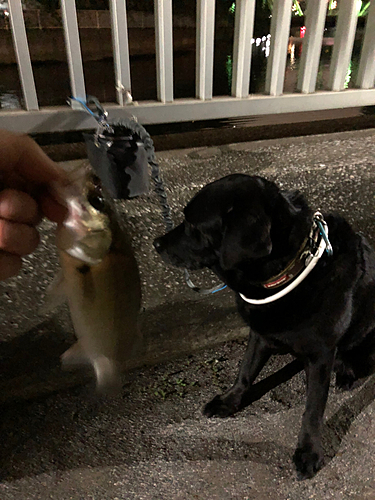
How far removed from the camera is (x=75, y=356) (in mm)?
1865

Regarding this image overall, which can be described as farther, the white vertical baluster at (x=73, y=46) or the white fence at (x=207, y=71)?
the white fence at (x=207, y=71)

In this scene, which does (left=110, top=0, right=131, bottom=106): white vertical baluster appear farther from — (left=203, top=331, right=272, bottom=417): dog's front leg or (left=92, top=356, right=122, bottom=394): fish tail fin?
(left=203, top=331, right=272, bottom=417): dog's front leg

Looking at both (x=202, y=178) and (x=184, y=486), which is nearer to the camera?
(x=184, y=486)

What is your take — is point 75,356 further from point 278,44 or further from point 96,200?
point 278,44

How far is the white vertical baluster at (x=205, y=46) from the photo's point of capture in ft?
6.98

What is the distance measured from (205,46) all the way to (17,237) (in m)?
1.67

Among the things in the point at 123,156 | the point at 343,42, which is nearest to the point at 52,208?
the point at 123,156

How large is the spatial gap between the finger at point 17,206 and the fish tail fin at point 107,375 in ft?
2.59

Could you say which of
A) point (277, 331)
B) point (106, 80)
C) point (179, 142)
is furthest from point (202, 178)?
point (106, 80)

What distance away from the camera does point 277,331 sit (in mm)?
1572

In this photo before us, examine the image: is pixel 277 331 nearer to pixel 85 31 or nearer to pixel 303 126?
pixel 303 126

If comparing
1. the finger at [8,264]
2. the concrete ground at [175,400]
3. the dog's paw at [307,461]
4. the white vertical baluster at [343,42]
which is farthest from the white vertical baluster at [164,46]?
the dog's paw at [307,461]

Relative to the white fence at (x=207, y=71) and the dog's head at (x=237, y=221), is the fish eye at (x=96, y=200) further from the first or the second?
the white fence at (x=207, y=71)

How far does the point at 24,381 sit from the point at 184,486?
107 cm
